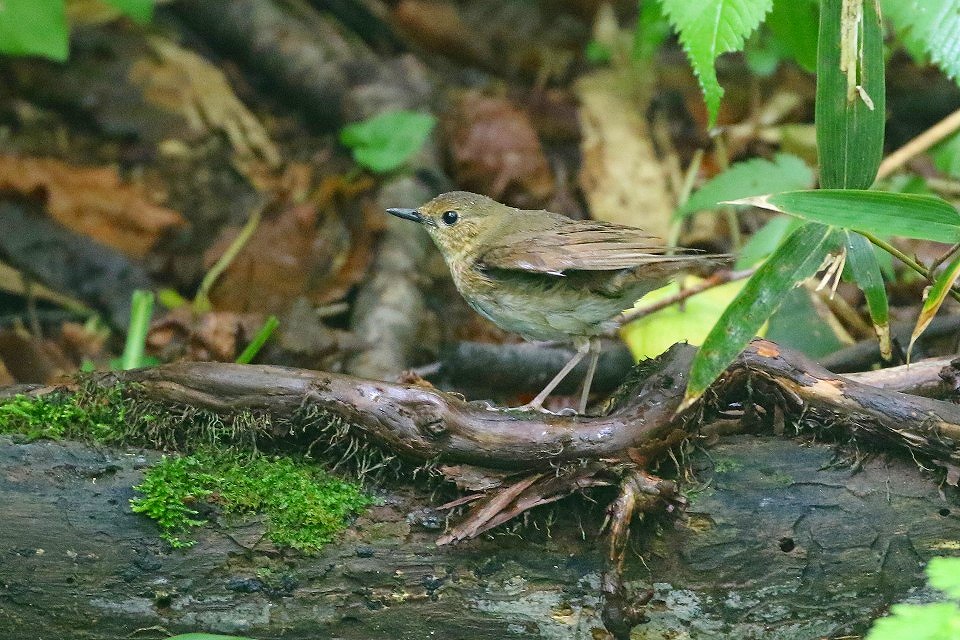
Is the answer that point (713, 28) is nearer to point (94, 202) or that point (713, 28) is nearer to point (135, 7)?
point (135, 7)

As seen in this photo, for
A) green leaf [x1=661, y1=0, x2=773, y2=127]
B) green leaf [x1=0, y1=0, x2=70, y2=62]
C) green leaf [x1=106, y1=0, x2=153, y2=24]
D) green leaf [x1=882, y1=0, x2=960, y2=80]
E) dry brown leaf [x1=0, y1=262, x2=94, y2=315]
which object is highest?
green leaf [x1=882, y1=0, x2=960, y2=80]

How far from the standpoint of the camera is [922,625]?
1.82 m

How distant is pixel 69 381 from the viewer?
3271mm

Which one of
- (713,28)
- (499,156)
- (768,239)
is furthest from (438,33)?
Answer: (713,28)

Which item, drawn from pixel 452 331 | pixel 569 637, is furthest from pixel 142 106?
pixel 569 637

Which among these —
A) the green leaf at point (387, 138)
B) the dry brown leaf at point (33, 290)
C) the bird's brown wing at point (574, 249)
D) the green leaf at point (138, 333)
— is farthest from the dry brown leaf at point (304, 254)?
the bird's brown wing at point (574, 249)

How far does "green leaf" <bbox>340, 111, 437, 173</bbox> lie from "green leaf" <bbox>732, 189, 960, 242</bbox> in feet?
11.1

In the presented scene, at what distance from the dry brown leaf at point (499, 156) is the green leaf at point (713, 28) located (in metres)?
3.42

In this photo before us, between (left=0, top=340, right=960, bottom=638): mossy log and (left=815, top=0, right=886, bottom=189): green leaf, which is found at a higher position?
(left=815, top=0, right=886, bottom=189): green leaf

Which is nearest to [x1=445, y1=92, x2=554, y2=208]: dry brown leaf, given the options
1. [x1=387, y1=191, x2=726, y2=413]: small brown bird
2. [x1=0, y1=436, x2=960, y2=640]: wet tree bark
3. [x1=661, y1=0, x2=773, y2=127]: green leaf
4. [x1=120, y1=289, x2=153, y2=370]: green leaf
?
[x1=387, y1=191, x2=726, y2=413]: small brown bird

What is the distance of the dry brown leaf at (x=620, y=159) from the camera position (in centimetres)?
636

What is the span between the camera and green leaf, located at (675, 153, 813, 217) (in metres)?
4.55

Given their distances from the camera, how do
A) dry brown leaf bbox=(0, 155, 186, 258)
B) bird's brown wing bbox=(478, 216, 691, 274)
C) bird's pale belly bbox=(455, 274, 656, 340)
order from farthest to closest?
dry brown leaf bbox=(0, 155, 186, 258), bird's pale belly bbox=(455, 274, 656, 340), bird's brown wing bbox=(478, 216, 691, 274)

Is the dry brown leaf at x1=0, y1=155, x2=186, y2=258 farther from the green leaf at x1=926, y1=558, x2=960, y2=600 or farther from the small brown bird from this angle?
the green leaf at x1=926, y1=558, x2=960, y2=600
